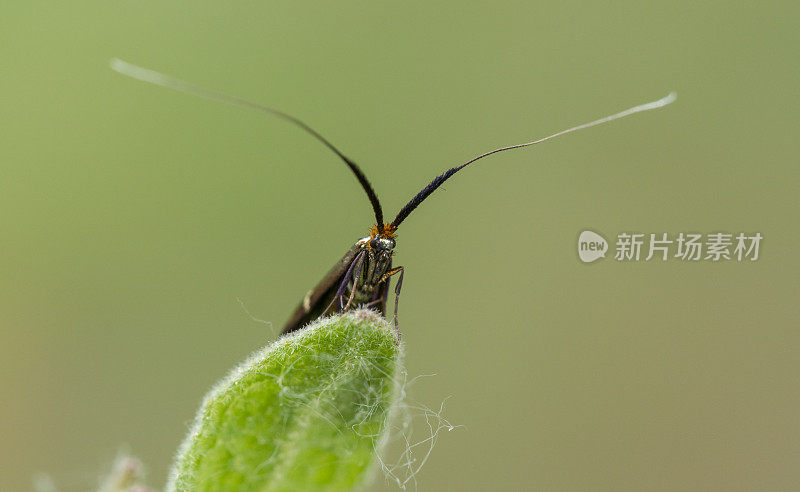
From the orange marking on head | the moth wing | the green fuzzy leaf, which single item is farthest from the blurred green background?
the green fuzzy leaf

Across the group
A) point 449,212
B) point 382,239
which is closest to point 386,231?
point 382,239

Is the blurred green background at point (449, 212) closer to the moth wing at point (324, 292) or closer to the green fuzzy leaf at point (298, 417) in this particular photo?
the moth wing at point (324, 292)

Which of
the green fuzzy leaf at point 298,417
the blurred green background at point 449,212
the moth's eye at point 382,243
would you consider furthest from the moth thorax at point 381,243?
the blurred green background at point 449,212

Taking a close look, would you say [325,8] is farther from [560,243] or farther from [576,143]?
[560,243]

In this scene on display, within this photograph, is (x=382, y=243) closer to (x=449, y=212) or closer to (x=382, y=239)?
(x=382, y=239)

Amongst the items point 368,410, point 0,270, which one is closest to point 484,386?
point 0,270
